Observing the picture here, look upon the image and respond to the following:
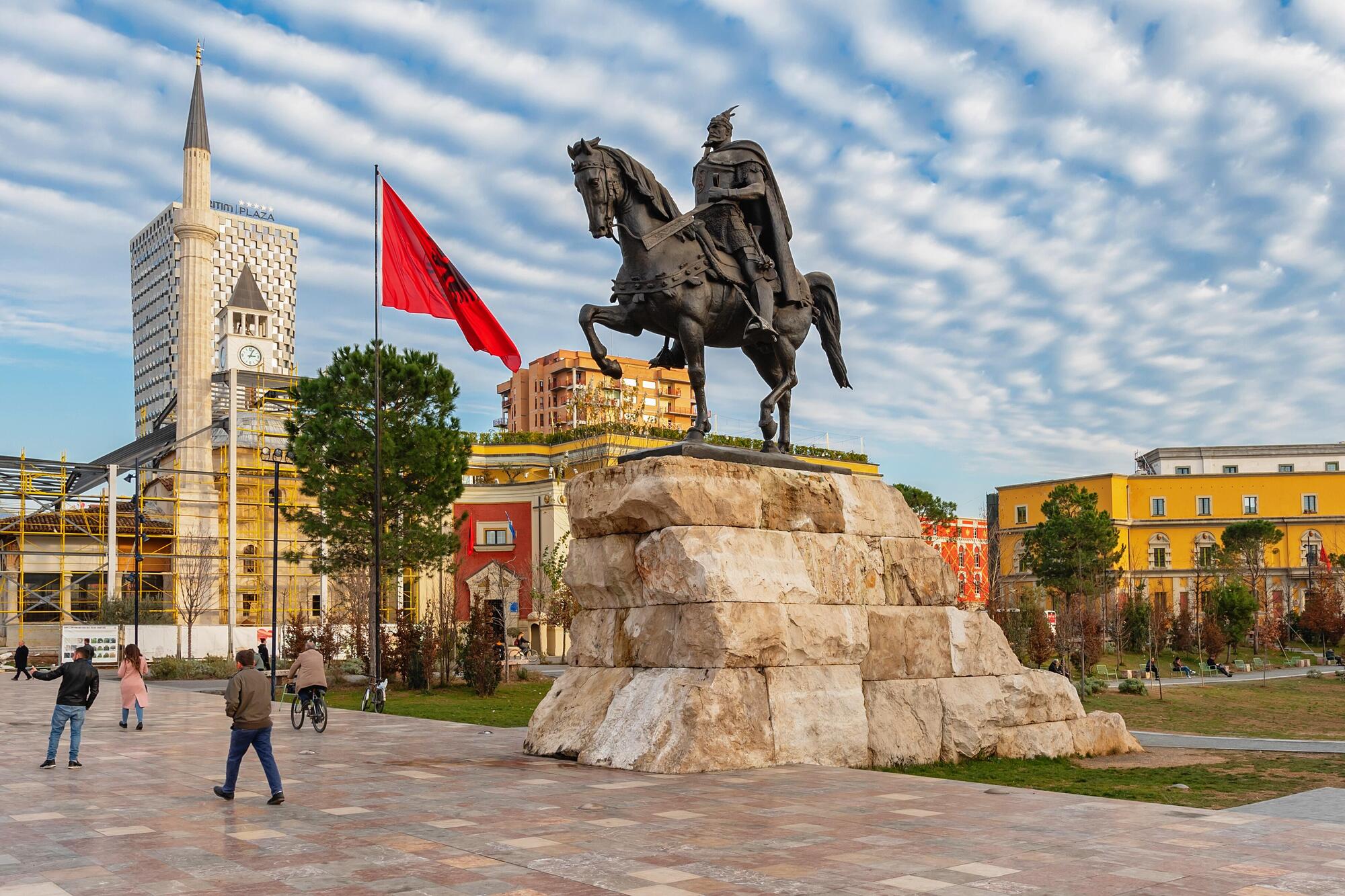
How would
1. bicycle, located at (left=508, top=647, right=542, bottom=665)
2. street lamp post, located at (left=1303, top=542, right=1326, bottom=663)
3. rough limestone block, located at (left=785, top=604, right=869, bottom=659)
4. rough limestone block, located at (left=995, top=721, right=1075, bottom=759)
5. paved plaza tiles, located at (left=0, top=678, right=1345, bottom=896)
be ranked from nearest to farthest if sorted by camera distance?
paved plaza tiles, located at (left=0, top=678, right=1345, bottom=896) → rough limestone block, located at (left=785, top=604, right=869, bottom=659) → rough limestone block, located at (left=995, top=721, right=1075, bottom=759) → bicycle, located at (left=508, top=647, right=542, bottom=665) → street lamp post, located at (left=1303, top=542, right=1326, bottom=663)

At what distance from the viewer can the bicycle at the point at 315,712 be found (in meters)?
16.5

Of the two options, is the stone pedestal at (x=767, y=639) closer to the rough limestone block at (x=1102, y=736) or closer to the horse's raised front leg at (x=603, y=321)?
the rough limestone block at (x=1102, y=736)

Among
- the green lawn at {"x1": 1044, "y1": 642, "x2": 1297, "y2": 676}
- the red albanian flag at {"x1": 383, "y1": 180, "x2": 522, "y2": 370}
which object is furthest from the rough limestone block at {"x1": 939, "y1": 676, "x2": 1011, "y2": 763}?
the green lawn at {"x1": 1044, "y1": 642, "x2": 1297, "y2": 676}

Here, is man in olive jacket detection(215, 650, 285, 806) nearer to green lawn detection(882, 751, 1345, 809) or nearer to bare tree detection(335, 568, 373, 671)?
green lawn detection(882, 751, 1345, 809)

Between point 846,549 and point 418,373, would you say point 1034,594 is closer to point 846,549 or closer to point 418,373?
point 418,373

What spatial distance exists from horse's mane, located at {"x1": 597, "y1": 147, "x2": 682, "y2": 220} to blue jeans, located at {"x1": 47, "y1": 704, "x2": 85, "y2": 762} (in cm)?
853

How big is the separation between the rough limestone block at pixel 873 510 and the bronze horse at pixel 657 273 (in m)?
1.85

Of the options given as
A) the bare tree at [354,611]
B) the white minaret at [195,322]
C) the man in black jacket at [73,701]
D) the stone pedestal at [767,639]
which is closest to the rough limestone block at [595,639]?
the stone pedestal at [767,639]

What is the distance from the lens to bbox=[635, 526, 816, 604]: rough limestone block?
11.0 meters

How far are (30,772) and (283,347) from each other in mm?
118631

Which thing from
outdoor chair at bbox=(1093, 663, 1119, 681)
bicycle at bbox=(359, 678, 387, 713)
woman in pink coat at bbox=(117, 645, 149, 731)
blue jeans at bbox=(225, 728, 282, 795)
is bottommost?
outdoor chair at bbox=(1093, 663, 1119, 681)

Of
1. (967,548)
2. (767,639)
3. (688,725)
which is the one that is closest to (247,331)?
(967,548)

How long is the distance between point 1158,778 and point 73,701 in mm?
12081

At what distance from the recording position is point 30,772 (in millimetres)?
11773
